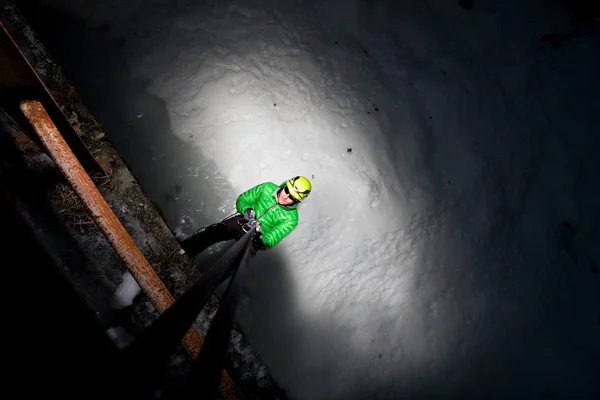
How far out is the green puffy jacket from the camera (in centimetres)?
340

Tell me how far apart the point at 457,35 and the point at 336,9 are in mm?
1765

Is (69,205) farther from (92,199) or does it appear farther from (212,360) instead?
(212,360)

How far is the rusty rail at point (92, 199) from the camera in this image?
72.9 inches

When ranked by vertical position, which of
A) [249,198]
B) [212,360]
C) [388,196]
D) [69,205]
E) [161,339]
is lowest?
[388,196]

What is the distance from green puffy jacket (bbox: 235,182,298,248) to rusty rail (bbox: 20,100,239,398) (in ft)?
4.84

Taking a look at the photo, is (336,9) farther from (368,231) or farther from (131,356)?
(131,356)

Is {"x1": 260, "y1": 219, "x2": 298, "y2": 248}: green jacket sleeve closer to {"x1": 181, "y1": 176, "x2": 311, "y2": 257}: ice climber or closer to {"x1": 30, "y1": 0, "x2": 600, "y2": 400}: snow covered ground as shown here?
{"x1": 181, "y1": 176, "x2": 311, "y2": 257}: ice climber

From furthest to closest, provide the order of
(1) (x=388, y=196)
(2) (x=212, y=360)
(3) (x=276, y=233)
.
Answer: (1) (x=388, y=196) → (3) (x=276, y=233) → (2) (x=212, y=360)

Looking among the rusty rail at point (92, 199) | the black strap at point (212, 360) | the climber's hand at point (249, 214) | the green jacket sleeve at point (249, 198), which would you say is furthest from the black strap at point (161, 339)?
the green jacket sleeve at point (249, 198)

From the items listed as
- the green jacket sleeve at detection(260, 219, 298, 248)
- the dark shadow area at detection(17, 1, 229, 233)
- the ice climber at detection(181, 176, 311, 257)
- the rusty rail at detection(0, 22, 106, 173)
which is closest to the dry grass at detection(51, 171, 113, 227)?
the rusty rail at detection(0, 22, 106, 173)

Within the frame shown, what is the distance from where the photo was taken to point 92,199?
1.92m

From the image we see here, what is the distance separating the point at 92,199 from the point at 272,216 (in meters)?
1.87

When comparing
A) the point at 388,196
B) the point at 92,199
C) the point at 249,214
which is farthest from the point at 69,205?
the point at 388,196

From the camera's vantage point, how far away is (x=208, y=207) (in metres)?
4.11
